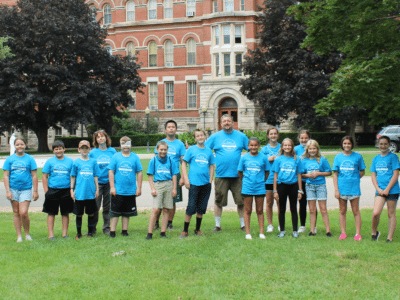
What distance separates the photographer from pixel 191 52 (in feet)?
140

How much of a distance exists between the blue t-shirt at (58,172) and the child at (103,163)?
0.55 meters

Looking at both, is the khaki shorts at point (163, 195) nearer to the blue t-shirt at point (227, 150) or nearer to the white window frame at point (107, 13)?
the blue t-shirt at point (227, 150)

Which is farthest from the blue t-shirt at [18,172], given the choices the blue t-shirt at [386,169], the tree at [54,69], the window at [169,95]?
the window at [169,95]

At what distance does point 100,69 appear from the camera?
110 feet

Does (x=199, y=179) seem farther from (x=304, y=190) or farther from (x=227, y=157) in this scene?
(x=304, y=190)

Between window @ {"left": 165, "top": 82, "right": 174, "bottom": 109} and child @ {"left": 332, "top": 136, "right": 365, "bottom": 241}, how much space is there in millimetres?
37163

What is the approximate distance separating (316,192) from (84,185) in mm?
3918

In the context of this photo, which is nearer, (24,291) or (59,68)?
(24,291)

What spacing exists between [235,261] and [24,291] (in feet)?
8.59

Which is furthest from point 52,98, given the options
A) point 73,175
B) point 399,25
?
point 399,25

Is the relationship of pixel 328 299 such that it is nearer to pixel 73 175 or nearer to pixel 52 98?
pixel 73 175

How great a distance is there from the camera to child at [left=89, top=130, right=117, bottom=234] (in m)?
7.70

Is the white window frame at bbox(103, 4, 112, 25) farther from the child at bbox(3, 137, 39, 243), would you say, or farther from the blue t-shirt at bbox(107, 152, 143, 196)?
the blue t-shirt at bbox(107, 152, 143, 196)

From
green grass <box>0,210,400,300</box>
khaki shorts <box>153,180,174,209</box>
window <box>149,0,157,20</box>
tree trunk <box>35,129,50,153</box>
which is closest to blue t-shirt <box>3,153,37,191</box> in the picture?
green grass <box>0,210,400,300</box>
